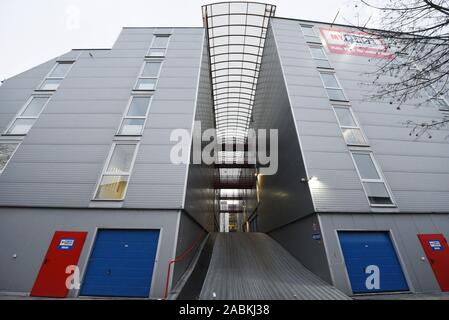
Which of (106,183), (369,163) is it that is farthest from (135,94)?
(369,163)

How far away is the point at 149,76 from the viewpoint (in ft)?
36.4

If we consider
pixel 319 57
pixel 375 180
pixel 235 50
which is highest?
pixel 235 50

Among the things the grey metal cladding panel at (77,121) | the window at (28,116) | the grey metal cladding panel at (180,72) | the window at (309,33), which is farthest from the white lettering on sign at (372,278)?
the window at (28,116)

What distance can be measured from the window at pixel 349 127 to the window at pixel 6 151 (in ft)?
52.8

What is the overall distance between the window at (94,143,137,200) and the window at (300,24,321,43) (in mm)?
14786

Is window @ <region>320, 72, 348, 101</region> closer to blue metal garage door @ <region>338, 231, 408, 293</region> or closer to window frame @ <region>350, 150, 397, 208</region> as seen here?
window frame @ <region>350, 150, 397, 208</region>

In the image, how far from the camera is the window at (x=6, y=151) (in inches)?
328

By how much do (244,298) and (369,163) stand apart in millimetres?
8352

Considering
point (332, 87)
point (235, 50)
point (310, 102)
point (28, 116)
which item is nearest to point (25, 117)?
point (28, 116)

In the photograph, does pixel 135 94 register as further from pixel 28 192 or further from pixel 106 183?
pixel 28 192

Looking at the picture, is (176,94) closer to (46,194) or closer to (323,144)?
(46,194)

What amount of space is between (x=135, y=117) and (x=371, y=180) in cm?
1176

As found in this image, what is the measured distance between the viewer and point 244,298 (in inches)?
218

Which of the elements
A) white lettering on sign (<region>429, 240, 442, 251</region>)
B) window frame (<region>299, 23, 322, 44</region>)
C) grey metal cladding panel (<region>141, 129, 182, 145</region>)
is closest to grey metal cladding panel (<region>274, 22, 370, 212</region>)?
window frame (<region>299, 23, 322, 44</region>)
